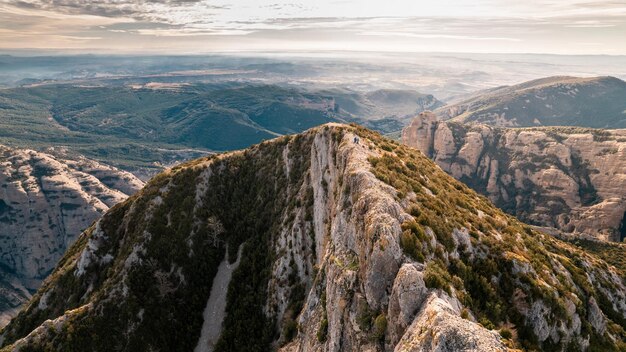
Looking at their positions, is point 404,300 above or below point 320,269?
above

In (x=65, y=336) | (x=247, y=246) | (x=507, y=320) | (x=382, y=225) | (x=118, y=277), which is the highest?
(x=382, y=225)

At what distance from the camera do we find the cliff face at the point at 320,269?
3972cm

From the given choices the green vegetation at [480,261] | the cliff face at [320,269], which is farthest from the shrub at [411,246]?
the cliff face at [320,269]

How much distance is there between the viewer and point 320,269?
58.0 metres

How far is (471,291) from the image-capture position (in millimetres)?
44406

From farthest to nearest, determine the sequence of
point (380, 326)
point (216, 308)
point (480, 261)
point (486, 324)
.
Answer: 1. point (216, 308)
2. point (480, 261)
3. point (486, 324)
4. point (380, 326)

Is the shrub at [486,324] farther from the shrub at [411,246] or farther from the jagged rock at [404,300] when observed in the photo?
the shrub at [411,246]

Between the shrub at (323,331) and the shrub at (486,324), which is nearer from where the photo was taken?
the shrub at (486,324)

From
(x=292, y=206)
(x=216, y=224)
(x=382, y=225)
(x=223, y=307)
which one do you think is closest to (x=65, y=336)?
(x=223, y=307)

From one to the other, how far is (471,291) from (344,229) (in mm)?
18136

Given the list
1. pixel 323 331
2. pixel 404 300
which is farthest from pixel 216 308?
pixel 404 300

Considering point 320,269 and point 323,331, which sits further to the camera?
point 320,269

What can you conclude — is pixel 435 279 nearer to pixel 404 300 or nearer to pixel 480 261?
pixel 404 300

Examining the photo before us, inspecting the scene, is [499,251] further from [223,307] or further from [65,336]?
[65,336]
